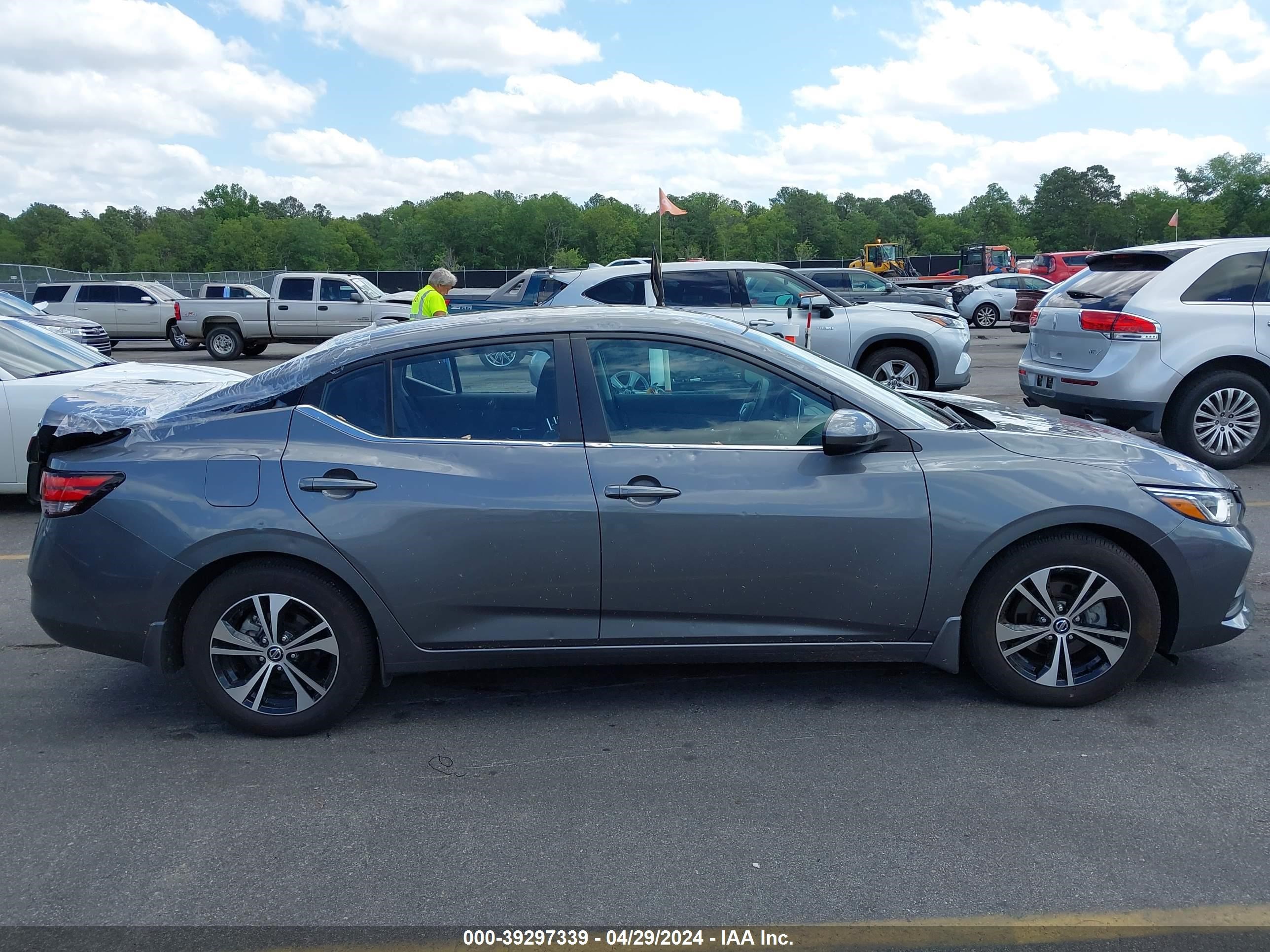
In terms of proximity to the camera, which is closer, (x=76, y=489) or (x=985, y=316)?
(x=76, y=489)

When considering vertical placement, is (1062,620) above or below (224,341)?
below

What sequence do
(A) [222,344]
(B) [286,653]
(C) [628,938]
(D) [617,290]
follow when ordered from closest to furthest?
(C) [628,938], (B) [286,653], (D) [617,290], (A) [222,344]

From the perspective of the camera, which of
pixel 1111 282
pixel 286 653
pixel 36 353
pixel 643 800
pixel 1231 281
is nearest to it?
pixel 643 800

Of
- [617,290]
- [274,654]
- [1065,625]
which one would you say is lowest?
[274,654]

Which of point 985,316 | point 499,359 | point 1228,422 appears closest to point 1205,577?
point 499,359

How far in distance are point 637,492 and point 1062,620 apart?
1701 mm

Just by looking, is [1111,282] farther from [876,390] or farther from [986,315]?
[986,315]

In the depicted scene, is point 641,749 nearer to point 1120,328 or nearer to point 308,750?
point 308,750

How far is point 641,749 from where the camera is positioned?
12.8 ft

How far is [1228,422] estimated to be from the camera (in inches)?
342

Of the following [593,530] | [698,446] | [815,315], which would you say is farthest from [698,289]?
[593,530]

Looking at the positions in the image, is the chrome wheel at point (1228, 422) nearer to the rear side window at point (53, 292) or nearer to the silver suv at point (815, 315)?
the silver suv at point (815, 315)

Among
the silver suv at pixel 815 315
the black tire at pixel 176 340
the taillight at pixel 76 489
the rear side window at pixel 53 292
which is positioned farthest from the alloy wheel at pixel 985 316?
the taillight at pixel 76 489

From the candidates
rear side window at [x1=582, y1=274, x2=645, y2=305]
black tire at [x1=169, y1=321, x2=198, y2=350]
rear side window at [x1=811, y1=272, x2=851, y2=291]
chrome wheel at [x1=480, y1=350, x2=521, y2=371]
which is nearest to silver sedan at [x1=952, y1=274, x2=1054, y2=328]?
rear side window at [x1=811, y1=272, x2=851, y2=291]
